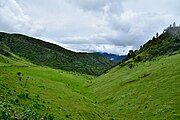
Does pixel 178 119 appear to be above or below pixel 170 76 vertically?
below

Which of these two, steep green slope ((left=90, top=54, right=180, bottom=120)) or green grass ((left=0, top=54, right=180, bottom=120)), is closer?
green grass ((left=0, top=54, right=180, bottom=120))

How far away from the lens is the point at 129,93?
56000 mm

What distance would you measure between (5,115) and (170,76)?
146ft

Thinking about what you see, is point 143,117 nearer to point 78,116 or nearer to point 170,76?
point 78,116

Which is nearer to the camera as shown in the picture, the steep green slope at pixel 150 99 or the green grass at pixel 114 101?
the green grass at pixel 114 101

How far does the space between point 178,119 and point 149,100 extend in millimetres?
11898

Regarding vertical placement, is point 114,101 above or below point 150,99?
below

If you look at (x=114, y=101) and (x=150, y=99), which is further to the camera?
(x=114, y=101)

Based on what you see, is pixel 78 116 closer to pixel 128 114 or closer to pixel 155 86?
pixel 128 114

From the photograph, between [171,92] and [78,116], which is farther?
[171,92]

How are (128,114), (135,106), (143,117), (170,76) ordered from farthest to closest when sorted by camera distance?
(170,76), (135,106), (128,114), (143,117)

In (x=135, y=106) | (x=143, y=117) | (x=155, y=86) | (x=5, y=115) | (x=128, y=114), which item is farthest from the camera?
(x=155, y=86)

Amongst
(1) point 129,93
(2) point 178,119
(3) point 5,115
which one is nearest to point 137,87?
(1) point 129,93

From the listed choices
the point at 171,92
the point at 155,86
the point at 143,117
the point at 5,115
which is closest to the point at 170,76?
the point at 155,86
